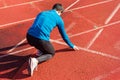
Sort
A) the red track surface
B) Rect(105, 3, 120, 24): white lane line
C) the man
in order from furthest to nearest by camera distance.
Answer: Rect(105, 3, 120, 24): white lane line → the red track surface → the man

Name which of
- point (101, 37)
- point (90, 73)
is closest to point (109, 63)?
point (90, 73)

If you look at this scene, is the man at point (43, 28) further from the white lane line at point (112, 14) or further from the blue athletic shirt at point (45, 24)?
the white lane line at point (112, 14)

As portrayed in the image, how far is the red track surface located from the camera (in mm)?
8008

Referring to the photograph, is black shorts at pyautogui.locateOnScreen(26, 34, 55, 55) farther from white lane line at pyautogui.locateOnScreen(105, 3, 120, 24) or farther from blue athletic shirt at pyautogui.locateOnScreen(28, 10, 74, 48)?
white lane line at pyautogui.locateOnScreen(105, 3, 120, 24)

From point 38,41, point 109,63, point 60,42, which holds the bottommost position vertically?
point 109,63

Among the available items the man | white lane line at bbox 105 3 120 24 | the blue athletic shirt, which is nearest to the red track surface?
white lane line at bbox 105 3 120 24

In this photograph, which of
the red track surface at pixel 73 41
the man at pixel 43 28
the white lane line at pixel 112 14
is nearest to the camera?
the man at pixel 43 28

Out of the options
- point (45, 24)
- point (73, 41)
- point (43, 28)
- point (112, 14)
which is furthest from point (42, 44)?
point (112, 14)

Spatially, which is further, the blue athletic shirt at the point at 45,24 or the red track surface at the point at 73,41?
the red track surface at the point at 73,41

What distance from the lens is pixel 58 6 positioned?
25.5 ft

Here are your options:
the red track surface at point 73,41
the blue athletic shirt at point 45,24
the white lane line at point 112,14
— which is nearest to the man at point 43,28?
the blue athletic shirt at point 45,24

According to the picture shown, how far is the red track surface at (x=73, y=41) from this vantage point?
8.01 metres

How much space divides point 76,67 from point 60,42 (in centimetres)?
157

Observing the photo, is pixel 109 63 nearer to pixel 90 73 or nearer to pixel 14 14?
pixel 90 73
